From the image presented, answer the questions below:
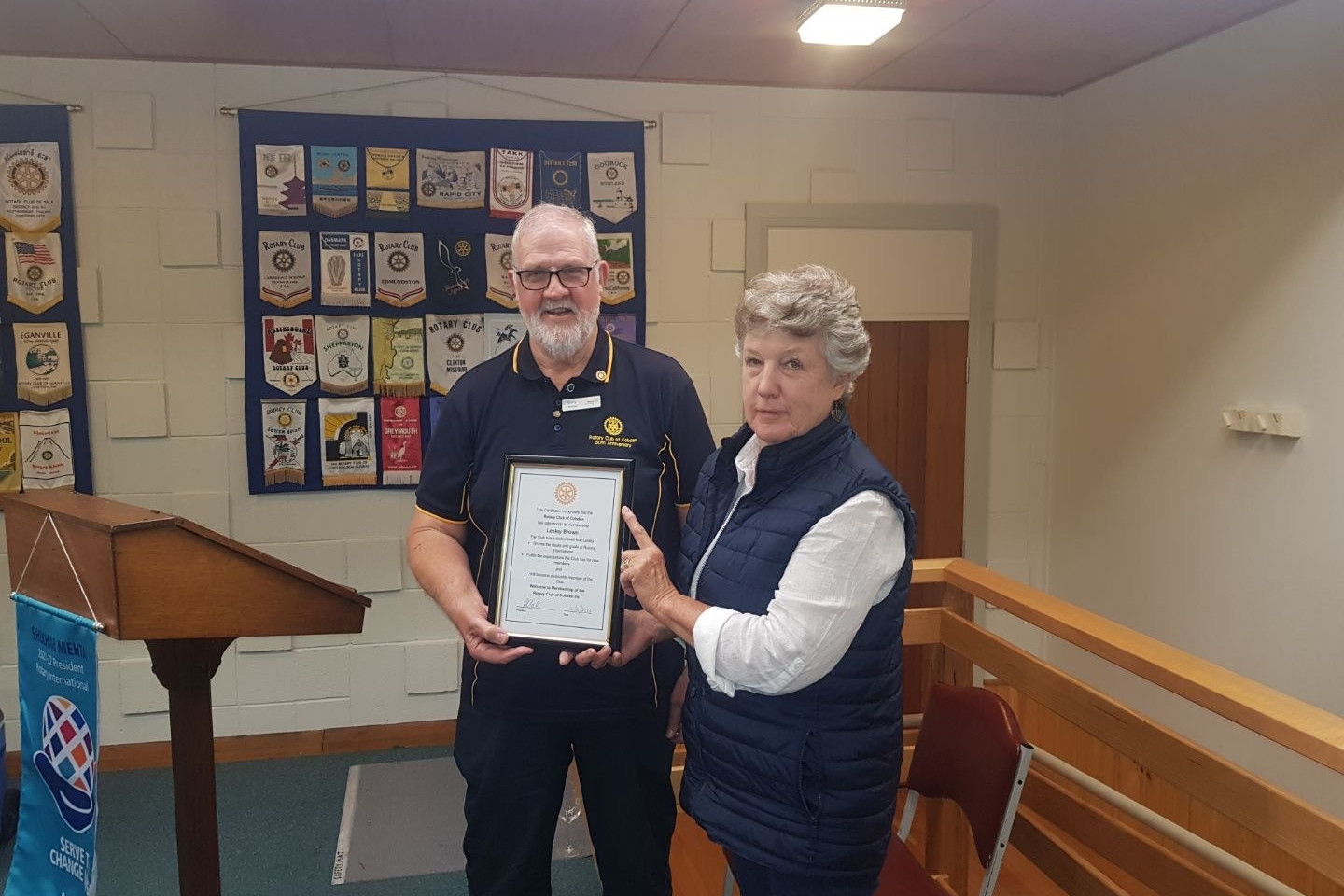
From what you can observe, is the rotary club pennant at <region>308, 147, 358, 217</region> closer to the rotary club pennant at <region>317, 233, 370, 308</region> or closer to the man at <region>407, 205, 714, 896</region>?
the rotary club pennant at <region>317, 233, 370, 308</region>

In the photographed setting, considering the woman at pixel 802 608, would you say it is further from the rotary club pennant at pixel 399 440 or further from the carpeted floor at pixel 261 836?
the rotary club pennant at pixel 399 440

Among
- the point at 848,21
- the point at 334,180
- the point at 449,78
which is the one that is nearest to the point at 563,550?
the point at 848,21

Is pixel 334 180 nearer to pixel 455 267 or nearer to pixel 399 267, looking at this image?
pixel 399 267

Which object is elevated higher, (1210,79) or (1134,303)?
(1210,79)

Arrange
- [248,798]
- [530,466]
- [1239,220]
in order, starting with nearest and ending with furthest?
[530,466] → [1239,220] → [248,798]

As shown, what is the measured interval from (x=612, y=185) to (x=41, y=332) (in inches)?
76.9

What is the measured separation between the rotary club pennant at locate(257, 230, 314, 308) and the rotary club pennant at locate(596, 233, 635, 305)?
1.01m

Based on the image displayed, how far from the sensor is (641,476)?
1790mm

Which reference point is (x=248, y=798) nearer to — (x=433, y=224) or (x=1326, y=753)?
(x=433, y=224)

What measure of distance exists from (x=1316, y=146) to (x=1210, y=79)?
489 millimetres

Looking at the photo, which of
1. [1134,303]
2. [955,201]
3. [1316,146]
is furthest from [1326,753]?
[955,201]

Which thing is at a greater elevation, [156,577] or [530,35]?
[530,35]

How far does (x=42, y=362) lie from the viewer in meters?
3.12

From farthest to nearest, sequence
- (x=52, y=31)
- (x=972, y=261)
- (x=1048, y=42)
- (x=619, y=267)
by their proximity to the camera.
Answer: (x=972, y=261) → (x=619, y=267) → (x=1048, y=42) → (x=52, y=31)
